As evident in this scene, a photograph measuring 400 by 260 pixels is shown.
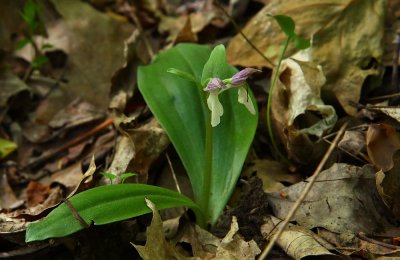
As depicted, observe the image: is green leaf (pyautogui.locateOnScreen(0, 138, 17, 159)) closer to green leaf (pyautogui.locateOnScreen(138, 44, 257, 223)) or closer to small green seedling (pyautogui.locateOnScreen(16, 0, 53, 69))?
small green seedling (pyautogui.locateOnScreen(16, 0, 53, 69))

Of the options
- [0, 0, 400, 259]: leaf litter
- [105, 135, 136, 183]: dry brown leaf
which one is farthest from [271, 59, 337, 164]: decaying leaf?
[105, 135, 136, 183]: dry brown leaf

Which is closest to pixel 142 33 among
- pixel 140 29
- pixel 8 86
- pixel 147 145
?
pixel 140 29

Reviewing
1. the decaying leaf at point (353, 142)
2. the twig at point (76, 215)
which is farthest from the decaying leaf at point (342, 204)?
the twig at point (76, 215)

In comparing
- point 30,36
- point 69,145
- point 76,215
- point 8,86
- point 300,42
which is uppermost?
point 300,42

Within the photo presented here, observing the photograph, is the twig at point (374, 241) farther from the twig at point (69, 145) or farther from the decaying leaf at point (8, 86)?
the decaying leaf at point (8, 86)

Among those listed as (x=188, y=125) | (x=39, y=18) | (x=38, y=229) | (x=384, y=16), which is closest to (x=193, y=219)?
(x=188, y=125)

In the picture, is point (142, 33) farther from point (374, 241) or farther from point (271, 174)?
point (374, 241)

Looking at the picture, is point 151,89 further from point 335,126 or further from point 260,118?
point 335,126
